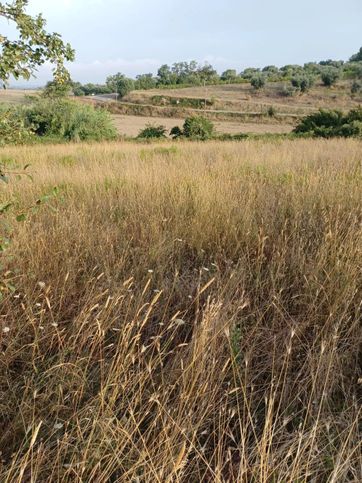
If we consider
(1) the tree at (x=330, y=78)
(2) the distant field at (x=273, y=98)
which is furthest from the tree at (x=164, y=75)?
(1) the tree at (x=330, y=78)

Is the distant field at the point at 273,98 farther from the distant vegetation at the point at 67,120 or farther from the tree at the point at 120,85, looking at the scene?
the distant vegetation at the point at 67,120

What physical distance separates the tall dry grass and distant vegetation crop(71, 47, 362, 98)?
230 ft

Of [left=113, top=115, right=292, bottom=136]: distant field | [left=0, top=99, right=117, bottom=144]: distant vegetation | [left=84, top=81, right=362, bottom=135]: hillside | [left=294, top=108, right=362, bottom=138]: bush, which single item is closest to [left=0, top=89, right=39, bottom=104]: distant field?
[left=0, top=99, right=117, bottom=144]: distant vegetation

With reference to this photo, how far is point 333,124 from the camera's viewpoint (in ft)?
78.7

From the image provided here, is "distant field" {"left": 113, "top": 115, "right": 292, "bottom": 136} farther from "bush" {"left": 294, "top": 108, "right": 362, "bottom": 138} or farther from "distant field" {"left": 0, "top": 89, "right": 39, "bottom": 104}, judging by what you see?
"distant field" {"left": 0, "top": 89, "right": 39, "bottom": 104}

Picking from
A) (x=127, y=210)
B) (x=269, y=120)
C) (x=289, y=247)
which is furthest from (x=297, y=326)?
(x=269, y=120)

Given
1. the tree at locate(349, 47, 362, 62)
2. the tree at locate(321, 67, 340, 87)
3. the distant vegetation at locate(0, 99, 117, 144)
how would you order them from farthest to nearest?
the tree at locate(349, 47, 362, 62) < the tree at locate(321, 67, 340, 87) < the distant vegetation at locate(0, 99, 117, 144)

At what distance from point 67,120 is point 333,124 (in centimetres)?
1683

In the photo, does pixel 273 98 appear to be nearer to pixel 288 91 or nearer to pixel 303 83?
pixel 288 91

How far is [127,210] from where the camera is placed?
4023 mm

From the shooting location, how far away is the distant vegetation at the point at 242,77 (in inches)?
2687

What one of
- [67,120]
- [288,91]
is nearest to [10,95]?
[67,120]

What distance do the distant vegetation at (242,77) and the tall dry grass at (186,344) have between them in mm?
70035

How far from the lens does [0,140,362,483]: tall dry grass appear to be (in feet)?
4.43
